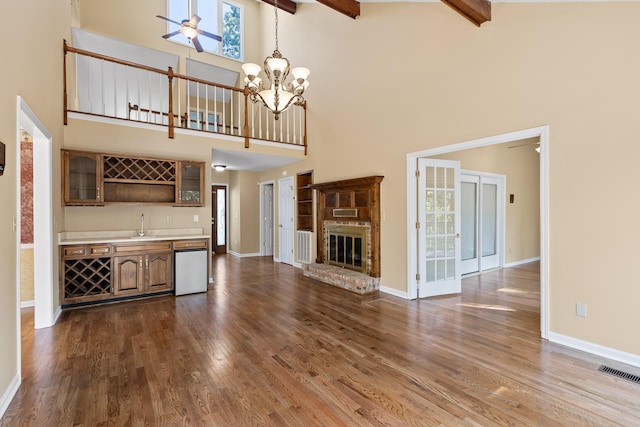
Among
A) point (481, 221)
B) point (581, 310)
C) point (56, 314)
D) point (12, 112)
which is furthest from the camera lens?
point (481, 221)

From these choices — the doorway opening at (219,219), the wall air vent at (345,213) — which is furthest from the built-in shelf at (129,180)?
the doorway opening at (219,219)

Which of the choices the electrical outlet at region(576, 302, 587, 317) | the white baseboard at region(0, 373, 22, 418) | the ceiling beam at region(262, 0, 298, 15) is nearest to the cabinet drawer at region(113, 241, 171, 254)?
the white baseboard at region(0, 373, 22, 418)

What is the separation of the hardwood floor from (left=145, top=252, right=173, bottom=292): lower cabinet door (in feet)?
1.46

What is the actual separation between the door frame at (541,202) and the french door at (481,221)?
2.00 meters

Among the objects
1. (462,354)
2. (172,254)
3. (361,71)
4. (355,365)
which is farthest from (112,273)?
(361,71)

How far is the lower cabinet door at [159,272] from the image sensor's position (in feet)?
15.1

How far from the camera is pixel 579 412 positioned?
1.96 m

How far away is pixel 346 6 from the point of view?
501 centimetres

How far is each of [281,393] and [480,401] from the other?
4.55ft

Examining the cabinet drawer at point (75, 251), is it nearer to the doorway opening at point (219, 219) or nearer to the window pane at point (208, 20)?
the doorway opening at point (219, 219)

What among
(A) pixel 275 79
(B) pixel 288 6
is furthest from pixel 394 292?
(B) pixel 288 6

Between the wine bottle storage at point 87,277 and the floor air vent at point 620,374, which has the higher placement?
the wine bottle storage at point 87,277

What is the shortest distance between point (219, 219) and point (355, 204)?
5385 mm

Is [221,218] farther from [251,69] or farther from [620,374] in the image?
[620,374]
